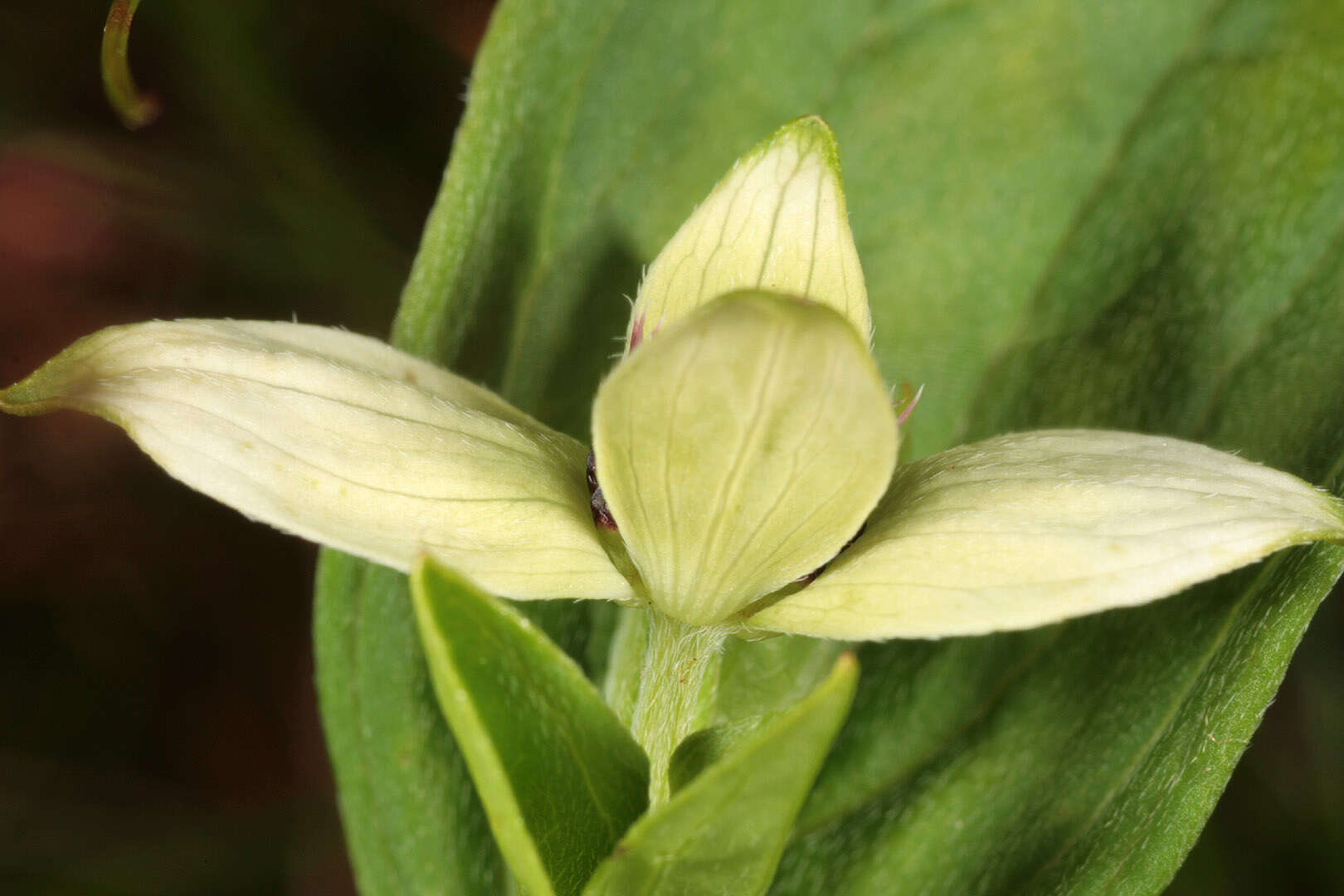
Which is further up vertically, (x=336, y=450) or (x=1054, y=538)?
(x=336, y=450)

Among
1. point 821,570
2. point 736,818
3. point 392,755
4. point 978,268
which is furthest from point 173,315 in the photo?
point 736,818

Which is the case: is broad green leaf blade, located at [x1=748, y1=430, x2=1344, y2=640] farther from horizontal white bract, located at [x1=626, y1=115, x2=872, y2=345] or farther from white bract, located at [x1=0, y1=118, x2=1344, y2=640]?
horizontal white bract, located at [x1=626, y1=115, x2=872, y2=345]

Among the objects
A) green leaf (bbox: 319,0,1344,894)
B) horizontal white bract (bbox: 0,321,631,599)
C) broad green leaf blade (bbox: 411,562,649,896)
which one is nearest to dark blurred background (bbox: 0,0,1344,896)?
green leaf (bbox: 319,0,1344,894)

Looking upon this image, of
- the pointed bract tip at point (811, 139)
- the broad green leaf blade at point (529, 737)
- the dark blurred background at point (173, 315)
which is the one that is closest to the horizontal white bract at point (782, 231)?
the pointed bract tip at point (811, 139)

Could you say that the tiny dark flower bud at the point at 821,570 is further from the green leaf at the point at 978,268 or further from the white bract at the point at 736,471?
the green leaf at the point at 978,268

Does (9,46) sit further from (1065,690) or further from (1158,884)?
(1158,884)

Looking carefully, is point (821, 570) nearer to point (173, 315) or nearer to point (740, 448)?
point (740, 448)

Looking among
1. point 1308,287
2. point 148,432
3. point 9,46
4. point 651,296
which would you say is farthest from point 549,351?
point 9,46
